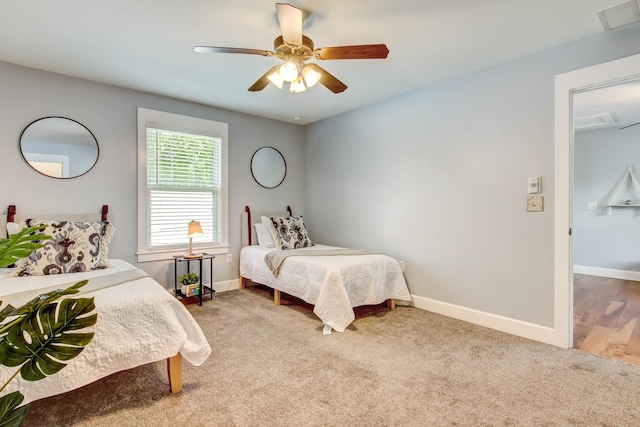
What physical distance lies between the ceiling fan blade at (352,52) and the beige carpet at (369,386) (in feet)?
6.82

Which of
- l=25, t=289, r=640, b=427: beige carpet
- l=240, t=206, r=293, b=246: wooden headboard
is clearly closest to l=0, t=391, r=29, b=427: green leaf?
l=25, t=289, r=640, b=427: beige carpet

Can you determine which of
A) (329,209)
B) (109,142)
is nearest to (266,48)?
(109,142)

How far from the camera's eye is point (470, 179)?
10.1ft

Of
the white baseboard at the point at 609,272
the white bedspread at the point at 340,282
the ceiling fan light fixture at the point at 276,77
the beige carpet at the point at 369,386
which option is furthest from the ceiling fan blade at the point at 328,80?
the white baseboard at the point at 609,272

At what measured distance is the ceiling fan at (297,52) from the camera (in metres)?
1.91

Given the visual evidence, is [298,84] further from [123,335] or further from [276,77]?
[123,335]

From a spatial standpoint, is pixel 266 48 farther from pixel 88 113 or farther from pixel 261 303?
pixel 261 303

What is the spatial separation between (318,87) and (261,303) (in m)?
2.48

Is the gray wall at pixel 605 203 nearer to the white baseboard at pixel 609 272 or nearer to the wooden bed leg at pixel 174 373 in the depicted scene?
the white baseboard at pixel 609 272

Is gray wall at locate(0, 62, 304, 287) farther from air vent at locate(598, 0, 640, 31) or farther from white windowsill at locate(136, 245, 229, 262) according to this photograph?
air vent at locate(598, 0, 640, 31)

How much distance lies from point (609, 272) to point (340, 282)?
5078mm

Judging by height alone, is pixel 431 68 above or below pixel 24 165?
above

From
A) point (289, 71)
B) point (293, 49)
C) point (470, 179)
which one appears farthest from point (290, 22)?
point (470, 179)

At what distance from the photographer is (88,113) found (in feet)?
10.7
